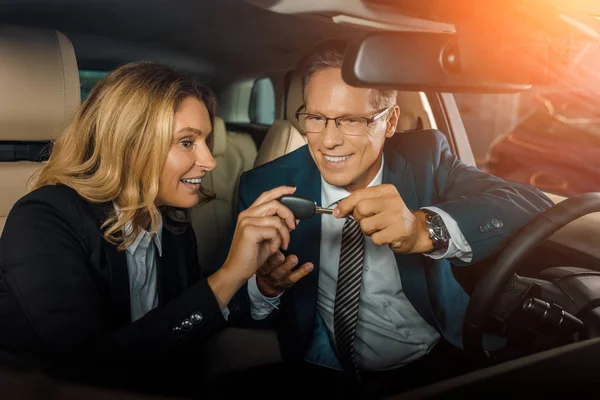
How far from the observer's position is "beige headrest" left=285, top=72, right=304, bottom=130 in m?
1.38

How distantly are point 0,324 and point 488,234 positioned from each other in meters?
0.89

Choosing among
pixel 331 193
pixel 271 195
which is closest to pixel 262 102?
pixel 331 193

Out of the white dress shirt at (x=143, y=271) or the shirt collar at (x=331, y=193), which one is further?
the shirt collar at (x=331, y=193)

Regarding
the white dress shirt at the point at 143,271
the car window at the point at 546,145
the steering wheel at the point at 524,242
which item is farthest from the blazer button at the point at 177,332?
the car window at the point at 546,145

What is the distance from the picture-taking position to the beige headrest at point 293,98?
Answer: 54.4 inches

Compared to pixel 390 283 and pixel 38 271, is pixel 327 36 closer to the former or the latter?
pixel 390 283

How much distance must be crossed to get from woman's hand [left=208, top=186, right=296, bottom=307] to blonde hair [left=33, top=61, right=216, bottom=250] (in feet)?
0.65

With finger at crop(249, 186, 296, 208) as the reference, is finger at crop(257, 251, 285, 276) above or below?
below

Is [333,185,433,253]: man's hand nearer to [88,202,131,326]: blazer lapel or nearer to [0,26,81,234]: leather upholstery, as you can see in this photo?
[88,202,131,326]: blazer lapel

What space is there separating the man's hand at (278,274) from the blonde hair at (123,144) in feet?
0.80

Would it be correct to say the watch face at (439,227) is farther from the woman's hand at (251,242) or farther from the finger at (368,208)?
the woman's hand at (251,242)

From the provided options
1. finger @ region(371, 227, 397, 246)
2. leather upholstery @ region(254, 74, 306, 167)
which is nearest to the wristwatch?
finger @ region(371, 227, 397, 246)

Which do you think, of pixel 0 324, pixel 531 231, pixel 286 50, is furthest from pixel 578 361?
pixel 286 50

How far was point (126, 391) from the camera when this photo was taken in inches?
26.0
